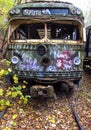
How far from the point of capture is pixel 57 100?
999 cm

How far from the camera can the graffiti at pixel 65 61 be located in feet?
31.1

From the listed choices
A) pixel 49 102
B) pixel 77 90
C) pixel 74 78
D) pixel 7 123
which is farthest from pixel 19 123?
pixel 77 90

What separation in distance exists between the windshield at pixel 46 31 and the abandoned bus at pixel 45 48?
0.03 metres

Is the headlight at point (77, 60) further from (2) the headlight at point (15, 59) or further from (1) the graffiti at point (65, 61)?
(2) the headlight at point (15, 59)

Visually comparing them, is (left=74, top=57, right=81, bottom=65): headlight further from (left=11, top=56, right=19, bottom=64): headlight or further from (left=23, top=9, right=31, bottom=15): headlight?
(left=23, top=9, right=31, bottom=15): headlight

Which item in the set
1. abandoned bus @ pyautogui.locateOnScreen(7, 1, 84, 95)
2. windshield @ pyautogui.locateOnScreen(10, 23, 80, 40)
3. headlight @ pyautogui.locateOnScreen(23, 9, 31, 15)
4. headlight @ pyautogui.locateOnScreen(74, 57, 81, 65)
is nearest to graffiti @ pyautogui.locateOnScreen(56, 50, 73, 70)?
abandoned bus @ pyautogui.locateOnScreen(7, 1, 84, 95)

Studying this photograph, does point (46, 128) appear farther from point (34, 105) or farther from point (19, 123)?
point (34, 105)

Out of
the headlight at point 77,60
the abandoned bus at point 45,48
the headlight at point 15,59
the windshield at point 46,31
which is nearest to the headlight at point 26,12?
the abandoned bus at point 45,48

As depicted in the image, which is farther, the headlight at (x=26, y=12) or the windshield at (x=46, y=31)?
the windshield at (x=46, y=31)

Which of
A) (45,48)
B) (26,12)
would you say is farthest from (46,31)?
(26,12)

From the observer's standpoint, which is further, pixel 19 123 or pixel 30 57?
pixel 30 57

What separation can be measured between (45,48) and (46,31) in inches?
26.4

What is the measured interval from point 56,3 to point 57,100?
3.28m

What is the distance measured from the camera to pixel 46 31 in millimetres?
9656
